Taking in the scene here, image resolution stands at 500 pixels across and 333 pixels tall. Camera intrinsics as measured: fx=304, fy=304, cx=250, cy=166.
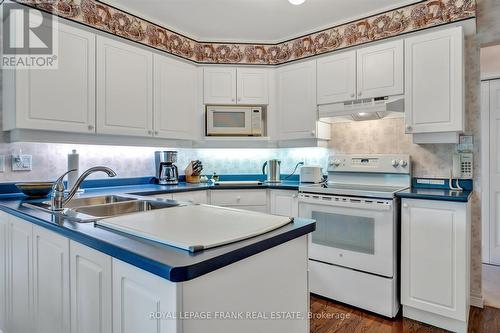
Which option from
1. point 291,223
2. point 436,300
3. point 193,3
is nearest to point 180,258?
point 291,223

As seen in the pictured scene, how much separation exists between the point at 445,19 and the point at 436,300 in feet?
6.85

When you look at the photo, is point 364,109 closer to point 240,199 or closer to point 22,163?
point 240,199

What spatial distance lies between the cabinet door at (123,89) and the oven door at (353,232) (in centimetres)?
160

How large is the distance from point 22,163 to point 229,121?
5.98 feet

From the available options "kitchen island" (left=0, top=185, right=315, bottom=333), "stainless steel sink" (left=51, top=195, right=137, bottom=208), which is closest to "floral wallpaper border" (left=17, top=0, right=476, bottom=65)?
"stainless steel sink" (left=51, top=195, right=137, bottom=208)

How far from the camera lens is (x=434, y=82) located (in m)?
2.29

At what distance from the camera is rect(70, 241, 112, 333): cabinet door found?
1021mm

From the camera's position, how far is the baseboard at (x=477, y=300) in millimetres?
2373

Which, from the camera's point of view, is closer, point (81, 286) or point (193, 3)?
point (81, 286)

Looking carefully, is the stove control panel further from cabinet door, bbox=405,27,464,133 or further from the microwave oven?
the microwave oven

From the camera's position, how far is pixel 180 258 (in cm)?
82

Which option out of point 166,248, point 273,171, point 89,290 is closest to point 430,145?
point 273,171

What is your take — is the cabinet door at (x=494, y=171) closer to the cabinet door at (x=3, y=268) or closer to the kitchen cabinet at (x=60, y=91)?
the kitchen cabinet at (x=60, y=91)

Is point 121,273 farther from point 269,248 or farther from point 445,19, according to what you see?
point 445,19
